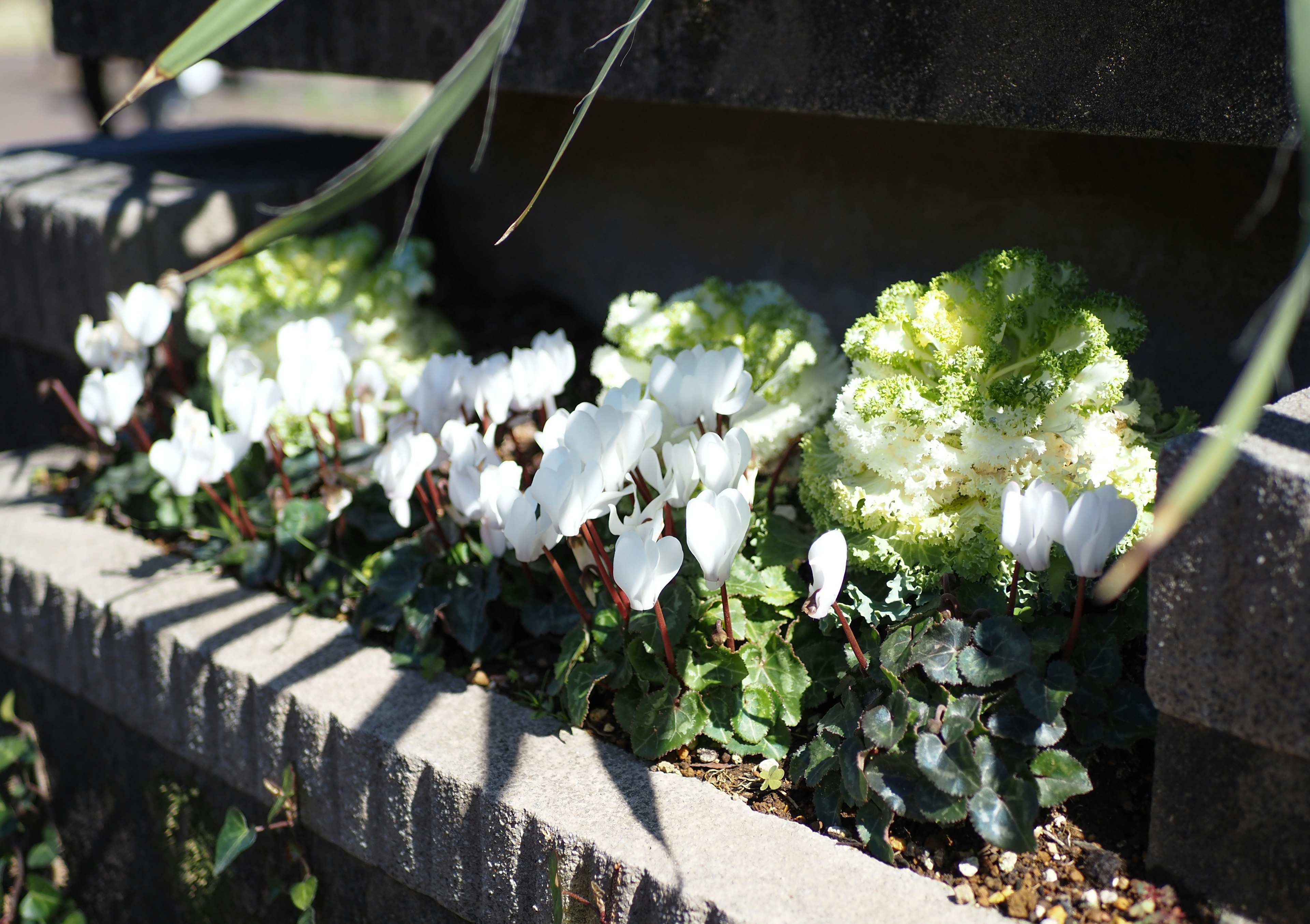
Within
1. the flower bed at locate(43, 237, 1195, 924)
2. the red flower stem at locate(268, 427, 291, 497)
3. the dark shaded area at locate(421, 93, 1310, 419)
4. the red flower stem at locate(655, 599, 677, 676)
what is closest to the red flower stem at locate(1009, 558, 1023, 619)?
the flower bed at locate(43, 237, 1195, 924)

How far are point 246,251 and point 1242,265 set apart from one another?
1772 millimetres

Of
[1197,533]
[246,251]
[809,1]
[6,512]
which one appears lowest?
[6,512]

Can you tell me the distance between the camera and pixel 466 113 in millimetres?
3354

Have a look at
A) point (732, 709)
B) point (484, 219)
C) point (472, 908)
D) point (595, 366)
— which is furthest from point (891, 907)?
point (484, 219)

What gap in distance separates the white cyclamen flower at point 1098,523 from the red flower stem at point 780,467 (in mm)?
650

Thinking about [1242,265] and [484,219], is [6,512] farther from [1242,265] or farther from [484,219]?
[1242,265]

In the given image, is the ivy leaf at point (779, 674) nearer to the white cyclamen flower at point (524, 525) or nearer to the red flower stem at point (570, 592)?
the red flower stem at point (570, 592)

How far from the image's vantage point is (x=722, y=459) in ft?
4.77

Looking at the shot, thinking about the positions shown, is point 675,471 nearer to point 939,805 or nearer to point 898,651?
point 898,651

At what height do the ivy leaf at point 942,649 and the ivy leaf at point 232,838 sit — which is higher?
the ivy leaf at point 942,649

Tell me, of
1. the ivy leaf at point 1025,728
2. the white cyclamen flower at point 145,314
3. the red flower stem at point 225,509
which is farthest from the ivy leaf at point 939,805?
the white cyclamen flower at point 145,314

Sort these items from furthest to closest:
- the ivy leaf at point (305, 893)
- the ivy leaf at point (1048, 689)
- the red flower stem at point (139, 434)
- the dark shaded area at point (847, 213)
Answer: the red flower stem at point (139, 434) < the dark shaded area at point (847, 213) < the ivy leaf at point (305, 893) < the ivy leaf at point (1048, 689)

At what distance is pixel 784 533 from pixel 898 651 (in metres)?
0.36

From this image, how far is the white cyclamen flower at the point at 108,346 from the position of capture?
233 centimetres
